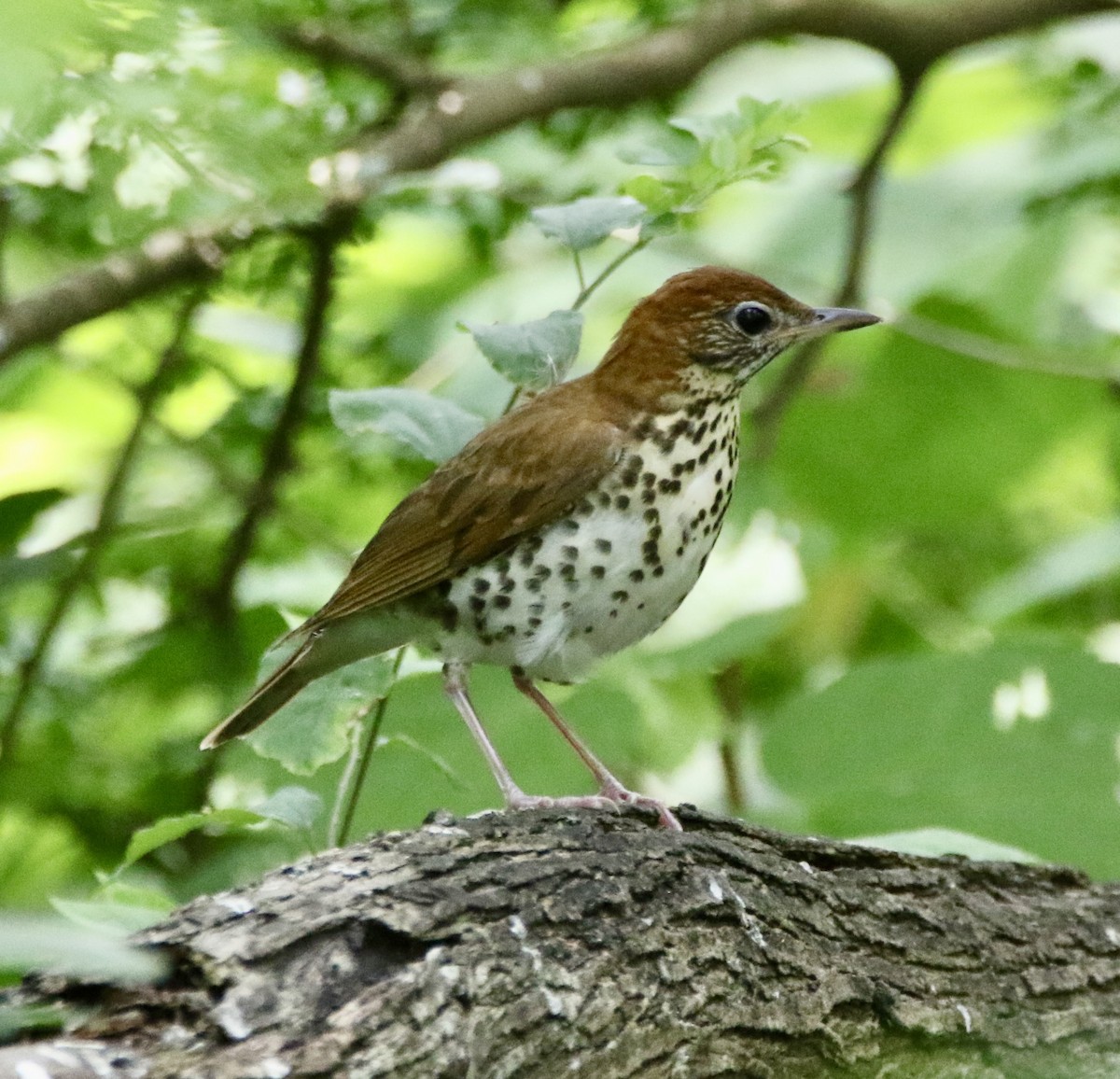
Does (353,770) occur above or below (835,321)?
below

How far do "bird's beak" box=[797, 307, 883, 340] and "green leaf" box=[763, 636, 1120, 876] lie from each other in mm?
953

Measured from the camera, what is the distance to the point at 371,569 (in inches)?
128

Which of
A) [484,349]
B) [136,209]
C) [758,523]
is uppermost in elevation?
[136,209]

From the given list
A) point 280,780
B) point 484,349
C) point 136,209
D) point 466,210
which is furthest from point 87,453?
point 136,209

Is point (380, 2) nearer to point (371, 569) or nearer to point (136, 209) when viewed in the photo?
point (371, 569)

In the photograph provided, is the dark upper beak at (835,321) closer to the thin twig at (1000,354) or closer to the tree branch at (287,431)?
the tree branch at (287,431)

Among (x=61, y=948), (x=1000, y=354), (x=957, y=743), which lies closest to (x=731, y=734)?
(x=957, y=743)

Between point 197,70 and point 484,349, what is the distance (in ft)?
4.77

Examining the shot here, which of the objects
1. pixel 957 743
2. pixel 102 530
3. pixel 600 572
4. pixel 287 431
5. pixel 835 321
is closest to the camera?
pixel 600 572

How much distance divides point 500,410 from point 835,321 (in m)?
2.04

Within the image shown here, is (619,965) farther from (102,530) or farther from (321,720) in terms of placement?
(102,530)

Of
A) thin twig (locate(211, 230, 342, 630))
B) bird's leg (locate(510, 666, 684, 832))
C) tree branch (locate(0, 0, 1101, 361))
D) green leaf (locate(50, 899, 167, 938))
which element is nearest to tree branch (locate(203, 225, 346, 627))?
thin twig (locate(211, 230, 342, 630))

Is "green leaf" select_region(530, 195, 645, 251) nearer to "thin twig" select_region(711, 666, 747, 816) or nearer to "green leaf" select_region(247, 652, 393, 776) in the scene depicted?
"green leaf" select_region(247, 652, 393, 776)

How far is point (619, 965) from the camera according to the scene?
7.23 ft
